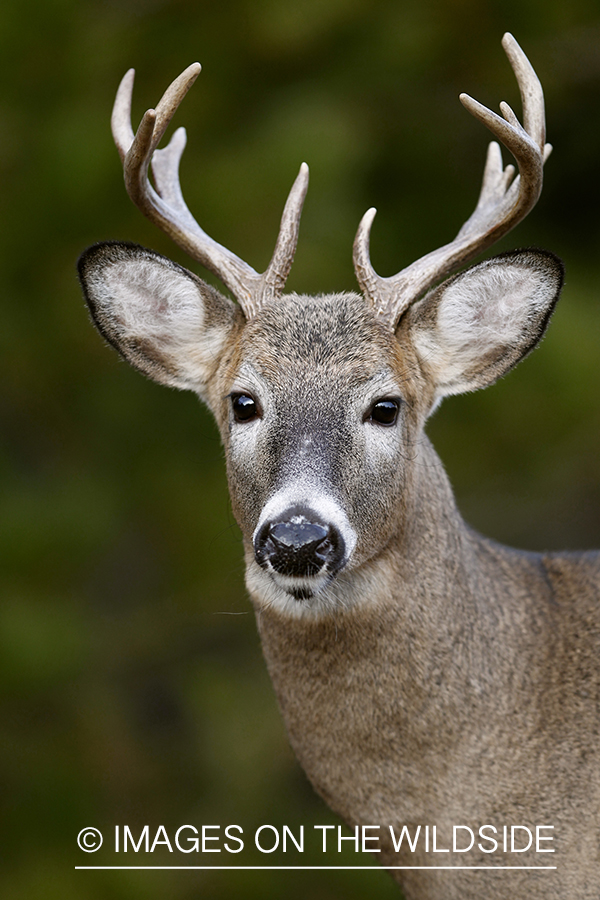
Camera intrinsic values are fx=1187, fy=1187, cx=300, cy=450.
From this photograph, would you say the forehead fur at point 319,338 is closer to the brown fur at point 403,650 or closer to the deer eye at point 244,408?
the brown fur at point 403,650

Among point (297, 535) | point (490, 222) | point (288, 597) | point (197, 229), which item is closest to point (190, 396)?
point (197, 229)

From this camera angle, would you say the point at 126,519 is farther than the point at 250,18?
Yes

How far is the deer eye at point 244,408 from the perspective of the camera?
420 cm

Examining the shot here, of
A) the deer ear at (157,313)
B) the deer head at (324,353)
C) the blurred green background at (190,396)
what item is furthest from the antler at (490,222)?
the blurred green background at (190,396)

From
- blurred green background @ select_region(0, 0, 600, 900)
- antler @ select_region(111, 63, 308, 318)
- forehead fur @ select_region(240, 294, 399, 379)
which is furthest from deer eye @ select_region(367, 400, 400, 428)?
blurred green background @ select_region(0, 0, 600, 900)

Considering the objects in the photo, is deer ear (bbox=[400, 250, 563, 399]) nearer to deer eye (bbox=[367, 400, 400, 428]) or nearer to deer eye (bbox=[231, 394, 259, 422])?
deer eye (bbox=[367, 400, 400, 428])

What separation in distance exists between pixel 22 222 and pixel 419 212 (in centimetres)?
325

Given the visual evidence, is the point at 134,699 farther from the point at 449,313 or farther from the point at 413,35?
the point at 449,313

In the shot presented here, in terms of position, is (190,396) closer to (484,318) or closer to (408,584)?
(484,318)

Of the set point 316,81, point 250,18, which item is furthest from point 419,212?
point 250,18

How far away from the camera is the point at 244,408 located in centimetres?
422

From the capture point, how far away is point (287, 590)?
395cm

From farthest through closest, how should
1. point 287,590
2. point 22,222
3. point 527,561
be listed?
point 22,222 < point 527,561 < point 287,590

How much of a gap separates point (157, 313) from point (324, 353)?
842mm
